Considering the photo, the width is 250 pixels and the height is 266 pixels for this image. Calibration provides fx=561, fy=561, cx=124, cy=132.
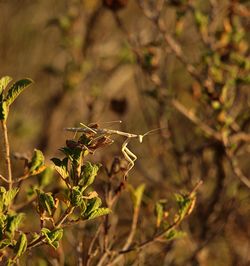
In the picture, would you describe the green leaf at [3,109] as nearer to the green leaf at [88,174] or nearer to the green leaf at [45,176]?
the green leaf at [88,174]

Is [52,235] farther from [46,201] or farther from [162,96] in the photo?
[162,96]

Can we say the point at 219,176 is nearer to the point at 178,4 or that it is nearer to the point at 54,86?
the point at 178,4

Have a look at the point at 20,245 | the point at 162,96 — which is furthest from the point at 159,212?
the point at 162,96

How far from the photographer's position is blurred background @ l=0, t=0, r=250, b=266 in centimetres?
257

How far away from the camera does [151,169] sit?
4.34 meters

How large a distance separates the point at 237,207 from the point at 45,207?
1527 millimetres

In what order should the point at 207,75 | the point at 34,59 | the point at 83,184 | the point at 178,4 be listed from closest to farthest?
the point at 83,184
the point at 207,75
the point at 178,4
the point at 34,59

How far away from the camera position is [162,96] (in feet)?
8.73

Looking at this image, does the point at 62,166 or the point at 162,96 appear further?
the point at 162,96

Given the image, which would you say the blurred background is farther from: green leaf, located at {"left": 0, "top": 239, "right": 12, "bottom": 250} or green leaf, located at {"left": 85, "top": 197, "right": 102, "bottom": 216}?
green leaf, located at {"left": 0, "top": 239, "right": 12, "bottom": 250}

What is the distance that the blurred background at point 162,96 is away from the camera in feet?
8.45

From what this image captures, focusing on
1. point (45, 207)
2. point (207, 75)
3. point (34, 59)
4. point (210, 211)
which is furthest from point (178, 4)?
point (34, 59)

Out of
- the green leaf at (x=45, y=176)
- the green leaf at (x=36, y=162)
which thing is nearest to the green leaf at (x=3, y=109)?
the green leaf at (x=36, y=162)

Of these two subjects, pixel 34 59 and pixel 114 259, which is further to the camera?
pixel 34 59
